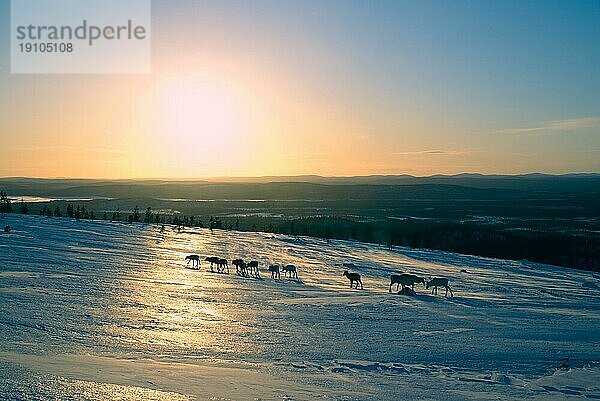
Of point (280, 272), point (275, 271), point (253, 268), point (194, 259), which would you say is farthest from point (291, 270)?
point (194, 259)

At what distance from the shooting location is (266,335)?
44.6ft

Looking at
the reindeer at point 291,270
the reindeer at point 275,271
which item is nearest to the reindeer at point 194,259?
the reindeer at point 275,271

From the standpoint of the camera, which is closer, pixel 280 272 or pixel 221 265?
pixel 221 265

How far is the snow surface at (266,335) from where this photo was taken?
9.43 metres

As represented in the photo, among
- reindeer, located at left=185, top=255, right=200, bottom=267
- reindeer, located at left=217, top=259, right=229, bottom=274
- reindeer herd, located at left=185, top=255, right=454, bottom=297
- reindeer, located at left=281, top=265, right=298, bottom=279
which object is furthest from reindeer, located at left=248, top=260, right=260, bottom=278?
reindeer, located at left=185, top=255, right=200, bottom=267

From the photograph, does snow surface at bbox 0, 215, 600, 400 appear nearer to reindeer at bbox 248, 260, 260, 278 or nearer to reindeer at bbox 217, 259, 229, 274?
reindeer at bbox 248, 260, 260, 278

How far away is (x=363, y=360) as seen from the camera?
38.6 feet

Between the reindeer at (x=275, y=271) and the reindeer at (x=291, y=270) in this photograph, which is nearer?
the reindeer at (x=275, y=271)

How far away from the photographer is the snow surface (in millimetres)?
9430

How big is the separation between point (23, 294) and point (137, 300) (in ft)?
10.1

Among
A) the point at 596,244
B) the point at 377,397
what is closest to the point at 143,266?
the point at 377,397

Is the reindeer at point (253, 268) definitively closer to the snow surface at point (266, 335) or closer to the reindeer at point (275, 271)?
the reindeer at point (275, 271)

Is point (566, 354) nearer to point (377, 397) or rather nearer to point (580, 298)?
point (377, 397)

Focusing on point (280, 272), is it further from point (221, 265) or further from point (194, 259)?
point (194, 259)
